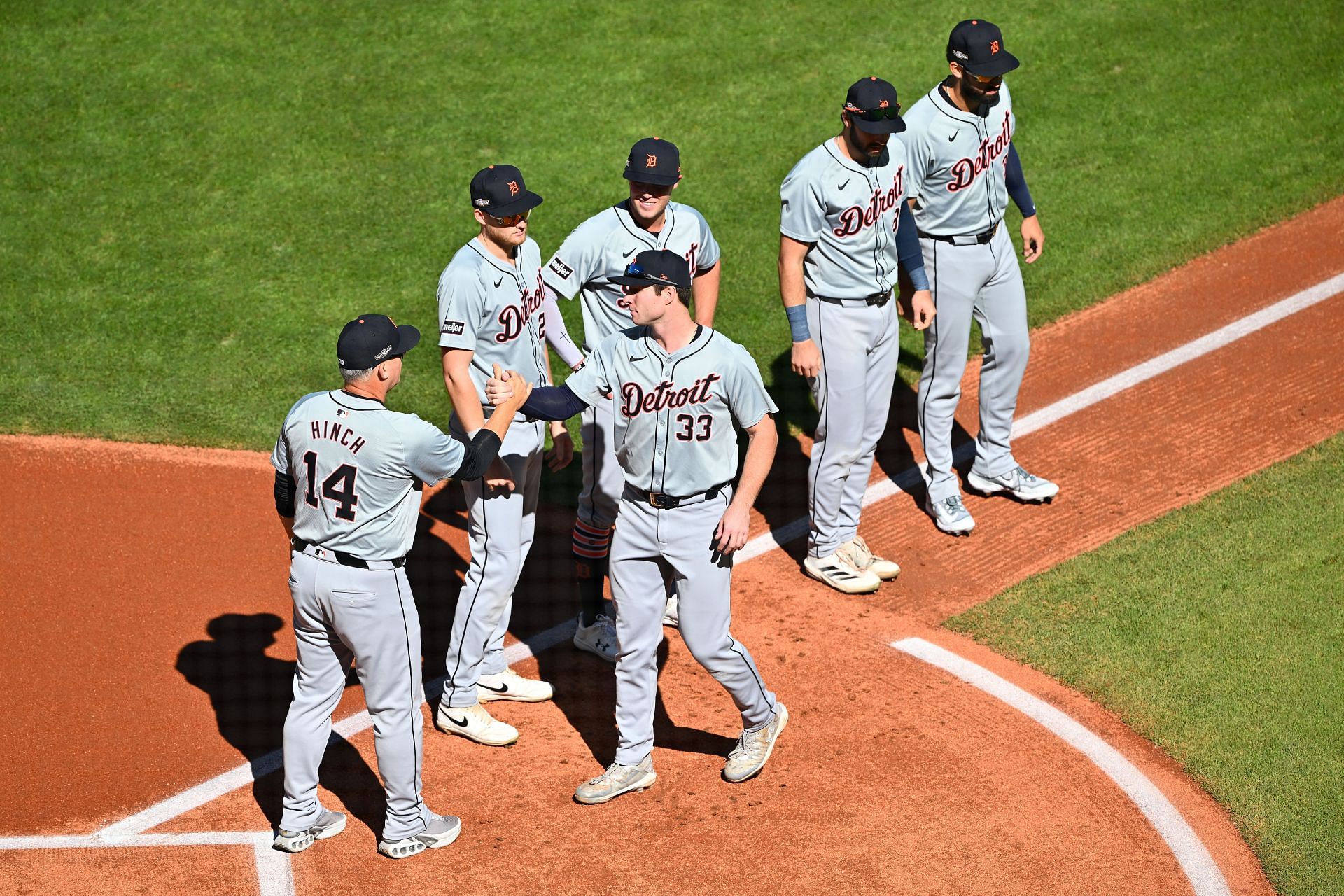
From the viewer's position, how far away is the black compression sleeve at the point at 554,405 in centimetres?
515

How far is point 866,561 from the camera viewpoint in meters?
6.73

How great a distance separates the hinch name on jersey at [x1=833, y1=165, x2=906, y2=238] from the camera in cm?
Result: 623

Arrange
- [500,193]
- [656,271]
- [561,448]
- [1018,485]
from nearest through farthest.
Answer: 1. [656,271]
2. [500,193]
3. [561,448]
4. [1018,485]

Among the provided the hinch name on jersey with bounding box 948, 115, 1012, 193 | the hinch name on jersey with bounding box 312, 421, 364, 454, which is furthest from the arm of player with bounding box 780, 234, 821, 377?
the hinch name on jersey with bounding box 312, 421, 364, 454

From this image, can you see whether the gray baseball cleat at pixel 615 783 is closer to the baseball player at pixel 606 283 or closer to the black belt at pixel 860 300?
the baseball player at pixel 606 283

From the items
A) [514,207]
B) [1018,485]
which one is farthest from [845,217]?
[1018,485]

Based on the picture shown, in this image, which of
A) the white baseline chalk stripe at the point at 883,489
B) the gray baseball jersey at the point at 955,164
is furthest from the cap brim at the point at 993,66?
the white baseline chalk stripe at the point at 883,489

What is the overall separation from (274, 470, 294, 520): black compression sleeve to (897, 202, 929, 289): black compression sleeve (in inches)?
119

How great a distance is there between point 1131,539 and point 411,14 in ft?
24.1

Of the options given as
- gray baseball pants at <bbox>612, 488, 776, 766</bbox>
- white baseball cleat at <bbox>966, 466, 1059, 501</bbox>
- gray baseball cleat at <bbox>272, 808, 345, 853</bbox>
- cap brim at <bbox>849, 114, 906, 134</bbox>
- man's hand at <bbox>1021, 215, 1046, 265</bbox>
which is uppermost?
cap brim at <bbox>849, 114, 906, 134</bbox>

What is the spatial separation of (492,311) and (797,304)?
1.52m

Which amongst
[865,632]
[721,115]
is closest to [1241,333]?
[865,632]

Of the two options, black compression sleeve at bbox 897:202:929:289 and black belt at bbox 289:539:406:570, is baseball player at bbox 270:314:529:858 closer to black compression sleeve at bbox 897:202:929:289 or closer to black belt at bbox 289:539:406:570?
black belt at bbox 289:539:406:570

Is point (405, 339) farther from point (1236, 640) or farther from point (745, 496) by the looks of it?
point (1236, 640)
